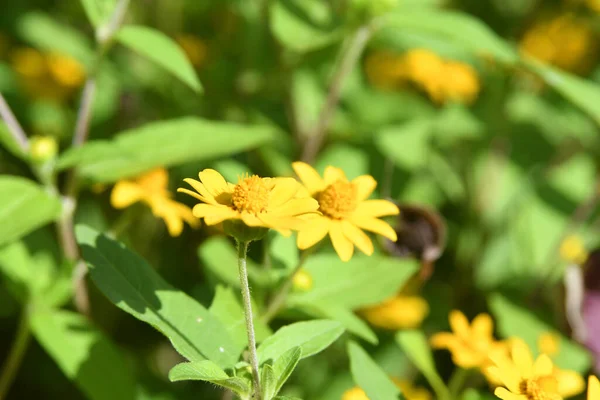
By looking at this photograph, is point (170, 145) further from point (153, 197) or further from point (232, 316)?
point (232, 316)

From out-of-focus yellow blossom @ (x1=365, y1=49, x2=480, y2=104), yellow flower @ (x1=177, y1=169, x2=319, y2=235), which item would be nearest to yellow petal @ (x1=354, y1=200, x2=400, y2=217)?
yellow flower @ (x1=177, y1=169, x2=319, y2=235)

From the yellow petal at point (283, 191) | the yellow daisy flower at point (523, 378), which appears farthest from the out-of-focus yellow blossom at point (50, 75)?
the yellow daisy flower at point (523, 378)

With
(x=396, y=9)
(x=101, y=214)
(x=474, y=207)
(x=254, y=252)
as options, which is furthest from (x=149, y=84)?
(x=474, y=207)

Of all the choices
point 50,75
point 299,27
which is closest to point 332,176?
point 299,27

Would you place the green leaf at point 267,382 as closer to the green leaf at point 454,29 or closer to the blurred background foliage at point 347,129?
the blurred background foliage at point 347,129

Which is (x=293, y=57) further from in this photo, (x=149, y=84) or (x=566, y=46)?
(x=566, y=46)
